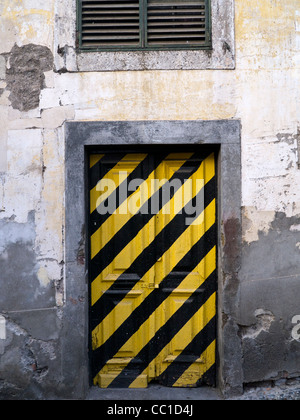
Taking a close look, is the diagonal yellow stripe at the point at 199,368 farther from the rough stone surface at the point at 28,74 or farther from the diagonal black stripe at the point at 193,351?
the rough stone surface at the point at 28,74

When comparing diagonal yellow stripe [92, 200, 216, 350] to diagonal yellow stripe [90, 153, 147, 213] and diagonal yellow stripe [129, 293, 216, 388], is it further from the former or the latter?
diagonal yellow stripe [90, 153, 147, 213]

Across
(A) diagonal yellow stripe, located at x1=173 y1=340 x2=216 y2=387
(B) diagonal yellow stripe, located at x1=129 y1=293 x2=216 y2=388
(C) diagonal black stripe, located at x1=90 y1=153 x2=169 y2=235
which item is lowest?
(A) diagonal yellow stripe, located at x1=173 y1=340 x2=216 y2=387

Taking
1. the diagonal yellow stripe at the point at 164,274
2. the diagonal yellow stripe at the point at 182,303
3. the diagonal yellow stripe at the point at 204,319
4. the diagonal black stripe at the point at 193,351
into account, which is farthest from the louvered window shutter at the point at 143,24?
the diagonal black stripe at the point at 193,351

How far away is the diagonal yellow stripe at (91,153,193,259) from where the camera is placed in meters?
4.06

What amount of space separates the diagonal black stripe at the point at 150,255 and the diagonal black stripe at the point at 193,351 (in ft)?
2.18

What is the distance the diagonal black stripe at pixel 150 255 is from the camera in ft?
13.4

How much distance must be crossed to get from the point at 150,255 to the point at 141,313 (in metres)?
0.56

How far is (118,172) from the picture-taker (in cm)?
405

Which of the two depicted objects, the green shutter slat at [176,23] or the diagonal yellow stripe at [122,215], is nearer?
the green shutter slat at [176,23]

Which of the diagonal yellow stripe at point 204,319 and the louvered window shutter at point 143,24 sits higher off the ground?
the louvered window shutter at point 143,24

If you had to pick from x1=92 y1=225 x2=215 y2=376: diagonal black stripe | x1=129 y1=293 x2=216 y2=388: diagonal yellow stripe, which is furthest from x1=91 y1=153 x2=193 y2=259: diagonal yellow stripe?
x1=129 y1=293 x2=216 y2=388: diagonal yellow stripe

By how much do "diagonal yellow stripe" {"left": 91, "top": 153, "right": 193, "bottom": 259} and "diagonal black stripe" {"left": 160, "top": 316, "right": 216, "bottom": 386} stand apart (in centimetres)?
125

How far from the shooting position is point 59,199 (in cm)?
389
